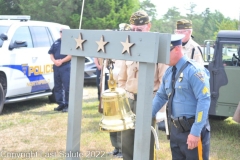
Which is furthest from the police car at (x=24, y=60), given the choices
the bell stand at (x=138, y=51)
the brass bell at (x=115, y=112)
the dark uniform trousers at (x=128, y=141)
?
the brass bell at (x=115, y=112)

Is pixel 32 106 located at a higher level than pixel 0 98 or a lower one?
lower

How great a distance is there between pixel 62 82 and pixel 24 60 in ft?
3.01

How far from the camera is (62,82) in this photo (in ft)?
25.3

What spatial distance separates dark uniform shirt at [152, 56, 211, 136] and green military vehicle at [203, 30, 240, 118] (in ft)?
10.0

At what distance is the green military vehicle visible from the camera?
589 centimetres

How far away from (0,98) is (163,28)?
3516cm

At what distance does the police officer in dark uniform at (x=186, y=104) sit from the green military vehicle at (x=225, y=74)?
3009mm

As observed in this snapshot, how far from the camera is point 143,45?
240 cm

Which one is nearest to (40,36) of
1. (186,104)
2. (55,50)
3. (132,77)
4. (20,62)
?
(55,50)

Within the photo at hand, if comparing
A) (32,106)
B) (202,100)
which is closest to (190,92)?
(202,100)

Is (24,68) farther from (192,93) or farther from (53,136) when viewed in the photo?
(192,93)

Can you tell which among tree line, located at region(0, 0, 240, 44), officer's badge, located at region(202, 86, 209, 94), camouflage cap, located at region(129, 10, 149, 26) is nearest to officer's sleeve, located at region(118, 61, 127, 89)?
camouflage cap, located at region(129, 10, 149, 26)

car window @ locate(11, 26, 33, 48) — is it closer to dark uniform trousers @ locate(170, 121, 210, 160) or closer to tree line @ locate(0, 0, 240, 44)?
dark uniform trousers @ locate(170, 121, 210, 160)

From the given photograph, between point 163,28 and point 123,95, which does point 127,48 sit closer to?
point 123,95
